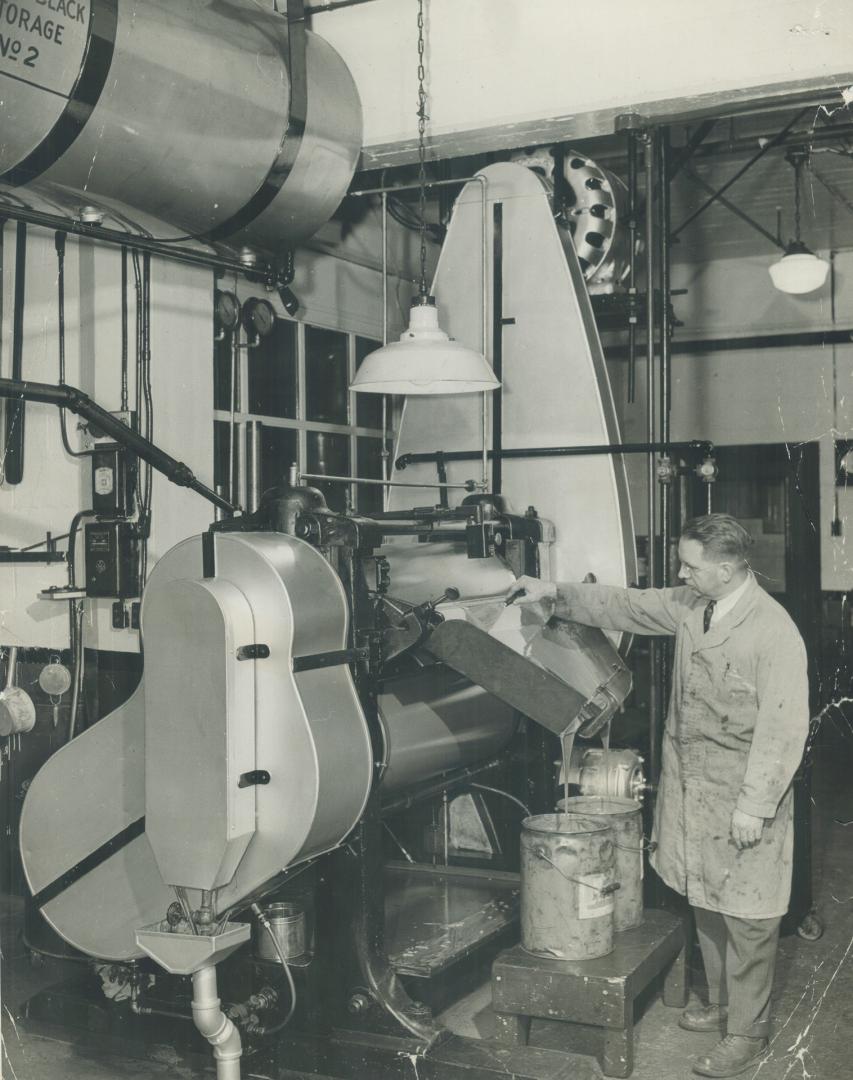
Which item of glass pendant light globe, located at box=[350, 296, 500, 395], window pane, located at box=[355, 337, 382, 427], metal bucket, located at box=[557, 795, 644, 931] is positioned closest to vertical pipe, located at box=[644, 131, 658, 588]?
glass pendant light globe, located at box=[350, 296, 500, 395]

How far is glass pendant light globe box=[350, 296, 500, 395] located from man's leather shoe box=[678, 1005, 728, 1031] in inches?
90.4

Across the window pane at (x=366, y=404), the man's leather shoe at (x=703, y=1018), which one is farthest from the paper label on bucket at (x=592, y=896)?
the window pane at (x=366, y=404)

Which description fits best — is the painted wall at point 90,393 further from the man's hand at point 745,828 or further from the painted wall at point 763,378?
the painted wall at point 763,378

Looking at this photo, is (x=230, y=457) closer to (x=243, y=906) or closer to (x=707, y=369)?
(x=243, y=906)

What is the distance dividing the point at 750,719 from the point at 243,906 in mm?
1642

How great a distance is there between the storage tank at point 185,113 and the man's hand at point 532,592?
1770 millimetres

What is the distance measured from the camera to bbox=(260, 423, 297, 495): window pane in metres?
6.04

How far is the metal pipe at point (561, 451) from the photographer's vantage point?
4637 mm

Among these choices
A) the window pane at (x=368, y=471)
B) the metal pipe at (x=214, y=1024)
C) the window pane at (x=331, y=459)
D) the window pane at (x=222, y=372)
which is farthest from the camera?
the window pane at (x=368, y=471)

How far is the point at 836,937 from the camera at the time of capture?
4.79m

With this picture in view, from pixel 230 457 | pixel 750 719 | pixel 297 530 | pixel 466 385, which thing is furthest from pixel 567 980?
pixel 230 457

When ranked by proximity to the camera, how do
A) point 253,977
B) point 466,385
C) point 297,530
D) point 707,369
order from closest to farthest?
point 297,530, point 253,977, point 466,385, point 707,369

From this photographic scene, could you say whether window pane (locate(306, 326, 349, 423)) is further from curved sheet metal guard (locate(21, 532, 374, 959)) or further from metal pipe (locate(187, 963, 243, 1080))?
metal pipe (locate(187, 963, 243, 1080))

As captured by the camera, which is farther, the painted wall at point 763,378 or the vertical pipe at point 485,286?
the painted wall at point 763,378
